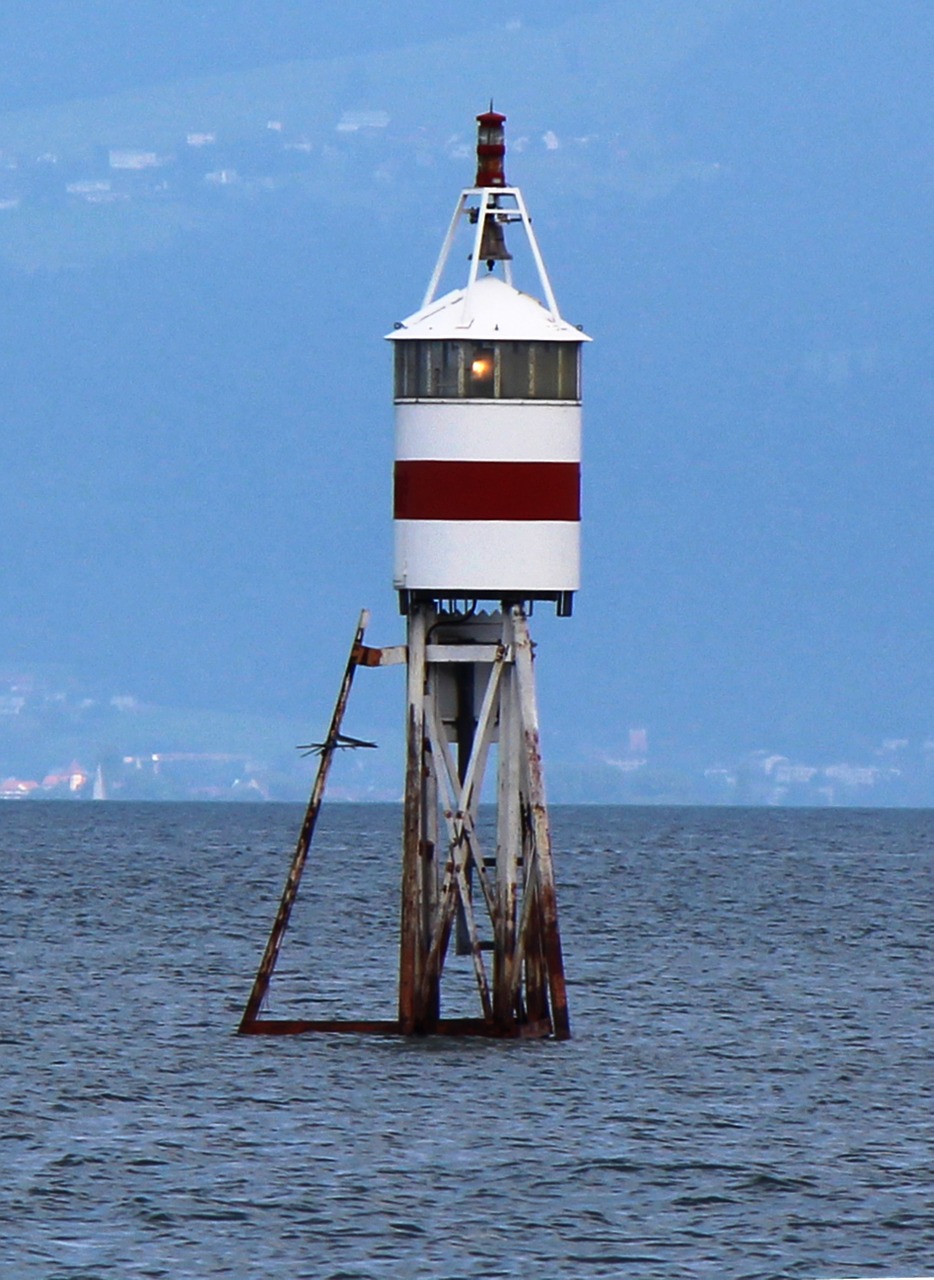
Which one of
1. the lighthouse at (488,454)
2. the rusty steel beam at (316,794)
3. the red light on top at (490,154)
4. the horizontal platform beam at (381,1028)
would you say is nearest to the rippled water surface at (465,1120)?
the horizontal platform beam at (381,1028)

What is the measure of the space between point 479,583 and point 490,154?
16.7 feet

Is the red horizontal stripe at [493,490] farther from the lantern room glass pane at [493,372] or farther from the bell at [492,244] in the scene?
the bell at [492,244]

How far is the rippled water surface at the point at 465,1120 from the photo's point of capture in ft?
84.0

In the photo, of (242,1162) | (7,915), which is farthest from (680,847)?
(242,1162)

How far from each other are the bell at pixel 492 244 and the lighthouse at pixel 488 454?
2.79 ft

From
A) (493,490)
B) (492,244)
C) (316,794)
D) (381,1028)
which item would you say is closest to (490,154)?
(492,244)

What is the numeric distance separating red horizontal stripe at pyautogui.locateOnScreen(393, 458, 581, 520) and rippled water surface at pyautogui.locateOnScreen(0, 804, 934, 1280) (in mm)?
6140

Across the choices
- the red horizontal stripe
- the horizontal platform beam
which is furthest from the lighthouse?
the horizontal platform beam

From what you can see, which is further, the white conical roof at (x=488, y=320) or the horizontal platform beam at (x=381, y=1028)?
the horizontal platform beam at (x=381, y=1028)

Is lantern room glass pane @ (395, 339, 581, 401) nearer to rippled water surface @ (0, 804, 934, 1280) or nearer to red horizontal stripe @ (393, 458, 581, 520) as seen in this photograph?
red horizontal stripe @ (393, 458, 581, 520)

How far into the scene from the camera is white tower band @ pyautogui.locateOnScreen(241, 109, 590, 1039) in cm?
3281

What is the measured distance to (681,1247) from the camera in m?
25.6

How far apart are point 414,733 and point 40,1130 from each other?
18.7ft

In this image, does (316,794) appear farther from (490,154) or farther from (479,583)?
(490,154)
